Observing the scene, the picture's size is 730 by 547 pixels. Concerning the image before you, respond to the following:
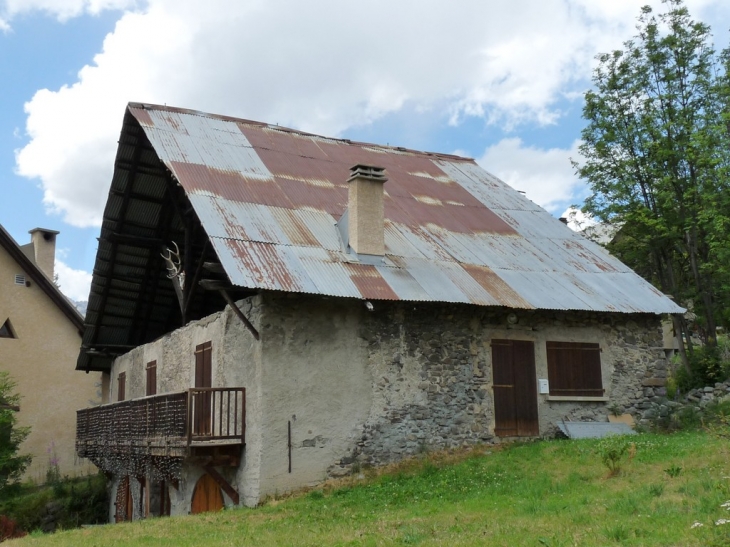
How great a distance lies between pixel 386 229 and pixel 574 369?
4.86m

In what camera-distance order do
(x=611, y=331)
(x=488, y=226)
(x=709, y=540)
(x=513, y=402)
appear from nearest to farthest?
1. (x=709, y=540)
2. (x=513, y=402)
3. (x=611, y=331)
4. (x=488, y=226)

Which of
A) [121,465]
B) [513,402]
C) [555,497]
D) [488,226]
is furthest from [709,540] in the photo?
[121,465]

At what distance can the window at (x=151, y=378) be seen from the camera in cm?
1787

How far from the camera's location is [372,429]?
13.3 metres

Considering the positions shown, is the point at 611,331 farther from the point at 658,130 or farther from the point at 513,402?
the point at 658,130

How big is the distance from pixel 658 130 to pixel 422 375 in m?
13.8

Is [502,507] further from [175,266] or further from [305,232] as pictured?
[175,266]

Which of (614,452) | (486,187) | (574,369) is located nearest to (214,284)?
(614,452)

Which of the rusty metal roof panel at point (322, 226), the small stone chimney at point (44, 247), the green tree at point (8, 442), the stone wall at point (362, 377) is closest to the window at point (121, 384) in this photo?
the green tree at point (8, 442)

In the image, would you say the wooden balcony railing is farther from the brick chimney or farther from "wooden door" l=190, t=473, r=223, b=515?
the brick chimney

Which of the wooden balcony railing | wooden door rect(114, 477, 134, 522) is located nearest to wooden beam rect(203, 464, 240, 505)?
the wooden balcony railing

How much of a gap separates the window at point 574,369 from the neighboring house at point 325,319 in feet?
0.11

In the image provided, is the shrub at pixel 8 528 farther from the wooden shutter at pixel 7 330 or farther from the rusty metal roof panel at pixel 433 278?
the rusty metal roof panel at pixel 433 278

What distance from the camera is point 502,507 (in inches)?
384
